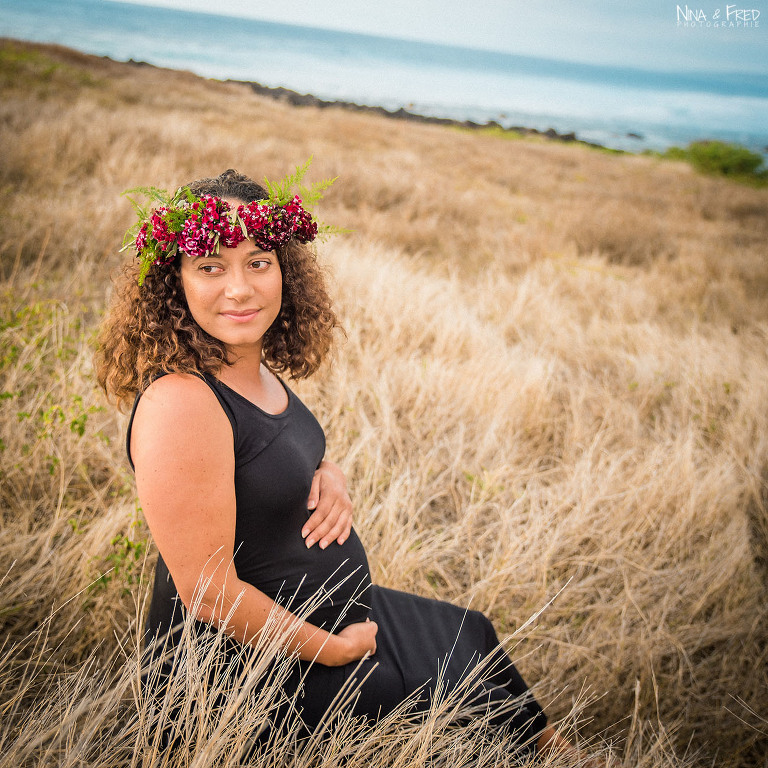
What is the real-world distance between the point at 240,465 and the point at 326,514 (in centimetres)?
36

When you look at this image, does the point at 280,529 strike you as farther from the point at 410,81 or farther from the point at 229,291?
the point at 410,81

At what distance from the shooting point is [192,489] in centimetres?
108

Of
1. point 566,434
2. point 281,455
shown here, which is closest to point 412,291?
point 566,434

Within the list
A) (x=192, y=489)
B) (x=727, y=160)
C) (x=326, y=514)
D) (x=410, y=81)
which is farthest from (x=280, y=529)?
(x=410, y=81)

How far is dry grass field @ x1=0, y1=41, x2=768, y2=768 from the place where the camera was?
154 cm

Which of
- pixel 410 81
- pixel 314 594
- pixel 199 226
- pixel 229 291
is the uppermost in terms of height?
pixel 410 81

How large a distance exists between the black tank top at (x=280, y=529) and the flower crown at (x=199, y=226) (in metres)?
0.35

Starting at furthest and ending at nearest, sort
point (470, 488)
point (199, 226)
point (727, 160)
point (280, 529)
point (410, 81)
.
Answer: point (410, 81)
point (727, 160)
point (470, 488)
point (280, 529)
point (199, 226)

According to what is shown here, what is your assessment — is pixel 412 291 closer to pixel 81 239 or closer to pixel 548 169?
pixel 81 239

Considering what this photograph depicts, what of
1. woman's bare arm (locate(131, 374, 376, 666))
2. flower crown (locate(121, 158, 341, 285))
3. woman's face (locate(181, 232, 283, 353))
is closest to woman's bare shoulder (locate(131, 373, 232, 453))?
woman's bare arm (locate(131, 374, 376, 666))

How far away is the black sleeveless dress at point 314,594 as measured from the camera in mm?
1265

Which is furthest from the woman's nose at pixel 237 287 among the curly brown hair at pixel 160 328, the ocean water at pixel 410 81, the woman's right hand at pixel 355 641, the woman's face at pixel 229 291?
the ocean water at pixel 410 81

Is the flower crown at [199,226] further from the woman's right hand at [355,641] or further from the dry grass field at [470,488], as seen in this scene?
the woman's right hand at [355,641]

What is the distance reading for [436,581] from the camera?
8.01 feet
